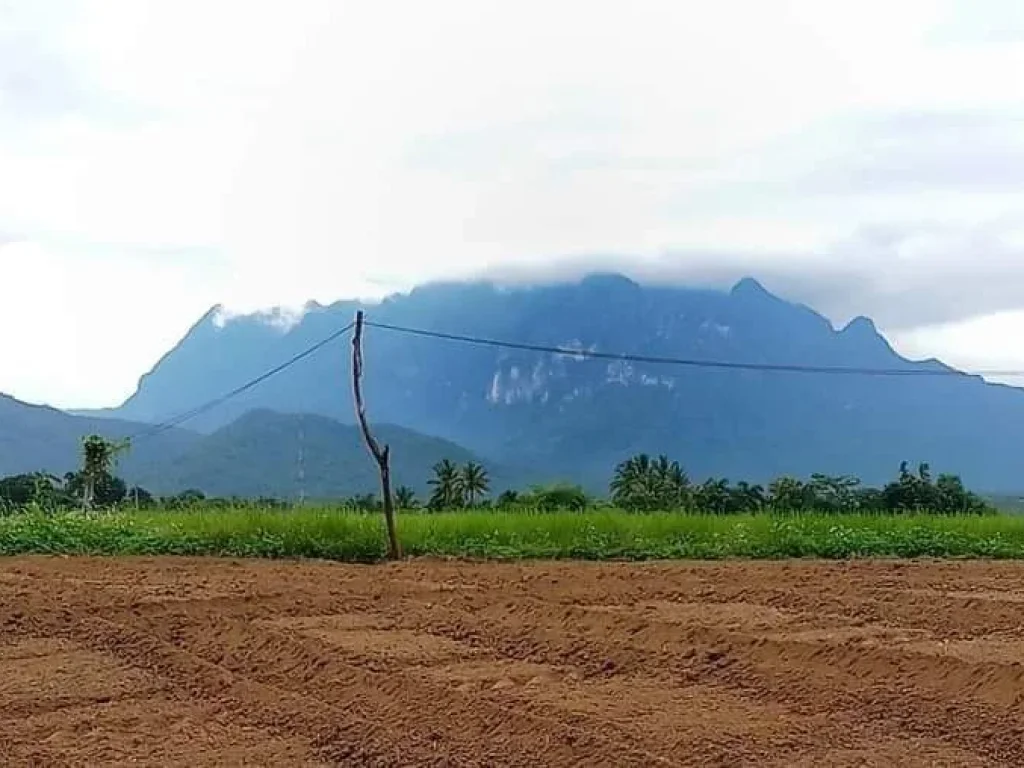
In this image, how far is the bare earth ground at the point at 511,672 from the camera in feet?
18.3

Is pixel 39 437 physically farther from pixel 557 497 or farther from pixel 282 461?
pixel 557 497

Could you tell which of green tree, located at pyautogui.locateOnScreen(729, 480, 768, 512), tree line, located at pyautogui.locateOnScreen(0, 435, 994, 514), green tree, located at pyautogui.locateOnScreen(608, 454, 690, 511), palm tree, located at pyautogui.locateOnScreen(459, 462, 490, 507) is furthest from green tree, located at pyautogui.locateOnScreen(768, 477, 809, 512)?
palm tree, located at pyautogui.locateOnScreen(459, 462, 490, 507)

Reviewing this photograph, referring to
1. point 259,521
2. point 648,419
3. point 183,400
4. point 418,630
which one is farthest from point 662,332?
point 418,630

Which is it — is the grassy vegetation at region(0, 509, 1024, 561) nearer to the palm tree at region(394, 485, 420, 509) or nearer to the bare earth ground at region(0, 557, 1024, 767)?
the bare earth ground at region(0, 557, 1024, 767)

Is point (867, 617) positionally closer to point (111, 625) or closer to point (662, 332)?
point (111, 625)

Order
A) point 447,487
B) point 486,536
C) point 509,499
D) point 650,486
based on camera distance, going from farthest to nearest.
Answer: point 650,486, point 447,487, point 509,499, point 486,536

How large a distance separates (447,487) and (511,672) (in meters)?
17.4

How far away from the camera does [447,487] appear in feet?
79.6

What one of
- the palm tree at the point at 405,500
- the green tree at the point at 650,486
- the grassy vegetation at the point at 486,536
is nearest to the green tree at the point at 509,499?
the palm tree at the point at 405,500

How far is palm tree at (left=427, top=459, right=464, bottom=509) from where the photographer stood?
22.8 m

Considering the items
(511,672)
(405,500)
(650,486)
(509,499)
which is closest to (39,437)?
(405,500)

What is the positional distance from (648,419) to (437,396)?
1343cm

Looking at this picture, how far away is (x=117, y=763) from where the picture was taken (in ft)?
17.9

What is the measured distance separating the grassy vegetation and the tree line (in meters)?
2.59
